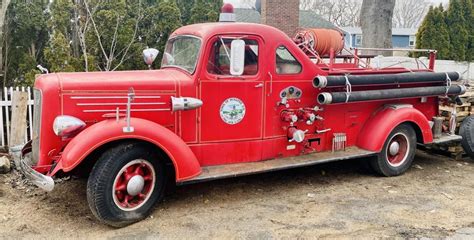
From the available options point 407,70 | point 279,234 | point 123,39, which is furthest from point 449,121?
point 123,39

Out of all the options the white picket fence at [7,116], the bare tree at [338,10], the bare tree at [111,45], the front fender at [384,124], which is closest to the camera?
the front fender at [384,124]

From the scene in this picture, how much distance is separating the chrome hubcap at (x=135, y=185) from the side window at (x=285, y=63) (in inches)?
79.2

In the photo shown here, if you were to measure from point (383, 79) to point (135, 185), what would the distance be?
336 centimetres

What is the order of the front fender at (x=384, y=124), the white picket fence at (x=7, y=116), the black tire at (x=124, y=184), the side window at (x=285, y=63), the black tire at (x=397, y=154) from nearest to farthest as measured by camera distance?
the black tire at (x=124, y=184)
the side window at (x=285, y=63)
the front fender at (x=384, y=124)
the black tire at (x=397, y=154)
the white picket fence at (x=7, y=116)

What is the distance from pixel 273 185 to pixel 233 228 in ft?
4.74

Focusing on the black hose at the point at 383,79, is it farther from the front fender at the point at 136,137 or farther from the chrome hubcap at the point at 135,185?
the chrome hubcap at the point at 135,185

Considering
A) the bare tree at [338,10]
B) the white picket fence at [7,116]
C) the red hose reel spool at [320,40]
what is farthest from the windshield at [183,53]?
the bare tree at [338,10]

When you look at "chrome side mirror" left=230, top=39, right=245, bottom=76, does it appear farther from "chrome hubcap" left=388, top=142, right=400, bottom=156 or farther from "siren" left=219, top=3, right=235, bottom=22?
"chrome hubcap" left=388, top=142, right=400, bottom=156

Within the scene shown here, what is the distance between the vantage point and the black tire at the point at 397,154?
19.9 feet

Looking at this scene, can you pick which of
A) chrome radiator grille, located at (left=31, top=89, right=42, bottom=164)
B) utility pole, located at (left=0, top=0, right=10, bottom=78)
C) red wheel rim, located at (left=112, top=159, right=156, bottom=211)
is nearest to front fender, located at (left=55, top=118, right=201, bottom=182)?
red wheel rim, located at (left=112, top=159, right=156, bottom=211)

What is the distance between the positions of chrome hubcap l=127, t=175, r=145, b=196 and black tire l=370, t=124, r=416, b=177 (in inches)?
127

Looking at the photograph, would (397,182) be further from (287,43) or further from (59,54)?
(59,54)

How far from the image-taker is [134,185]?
14.5ft

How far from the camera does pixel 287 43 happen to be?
5.37 metres
